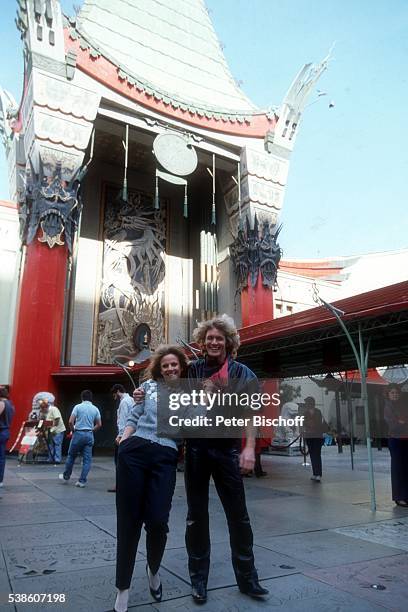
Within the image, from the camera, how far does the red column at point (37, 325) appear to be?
59.2 feet

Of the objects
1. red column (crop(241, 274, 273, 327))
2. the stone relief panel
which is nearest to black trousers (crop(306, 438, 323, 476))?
red column (crop(241, 274, 273, 327))

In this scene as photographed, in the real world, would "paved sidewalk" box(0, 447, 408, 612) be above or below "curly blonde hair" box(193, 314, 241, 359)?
below

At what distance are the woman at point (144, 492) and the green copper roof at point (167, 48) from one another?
70.4 ft

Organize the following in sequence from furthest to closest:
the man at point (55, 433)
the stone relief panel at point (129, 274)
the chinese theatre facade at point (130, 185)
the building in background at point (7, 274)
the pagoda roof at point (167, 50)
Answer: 1. the stone relief panel at point (129, 274)
2. the pagoda roof at point (167, 50)
3. the building in background at point (7, 274)
4. the chinese theatre facade at point (130, 185)
5. the man at point (55, 433)

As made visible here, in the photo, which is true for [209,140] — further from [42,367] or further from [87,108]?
[42,367]

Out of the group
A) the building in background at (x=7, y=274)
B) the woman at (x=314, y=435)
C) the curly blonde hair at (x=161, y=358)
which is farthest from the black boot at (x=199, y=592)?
the building in background at (x=7, y=274)

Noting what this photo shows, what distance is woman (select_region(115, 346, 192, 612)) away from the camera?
3.12 metres

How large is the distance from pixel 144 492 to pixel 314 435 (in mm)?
8218

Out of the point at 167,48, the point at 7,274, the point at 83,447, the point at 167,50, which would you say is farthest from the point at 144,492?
the point at 167,48

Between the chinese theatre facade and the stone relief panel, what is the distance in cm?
6

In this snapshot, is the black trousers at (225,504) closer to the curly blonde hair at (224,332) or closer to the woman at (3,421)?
the curly blonde hair at (224,332)

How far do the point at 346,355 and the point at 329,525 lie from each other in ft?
27.6

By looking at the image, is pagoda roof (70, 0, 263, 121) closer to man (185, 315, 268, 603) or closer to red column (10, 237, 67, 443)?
red column (10, 237, 67, 443)

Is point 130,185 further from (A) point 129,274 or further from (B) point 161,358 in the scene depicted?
(B) point 161,358
